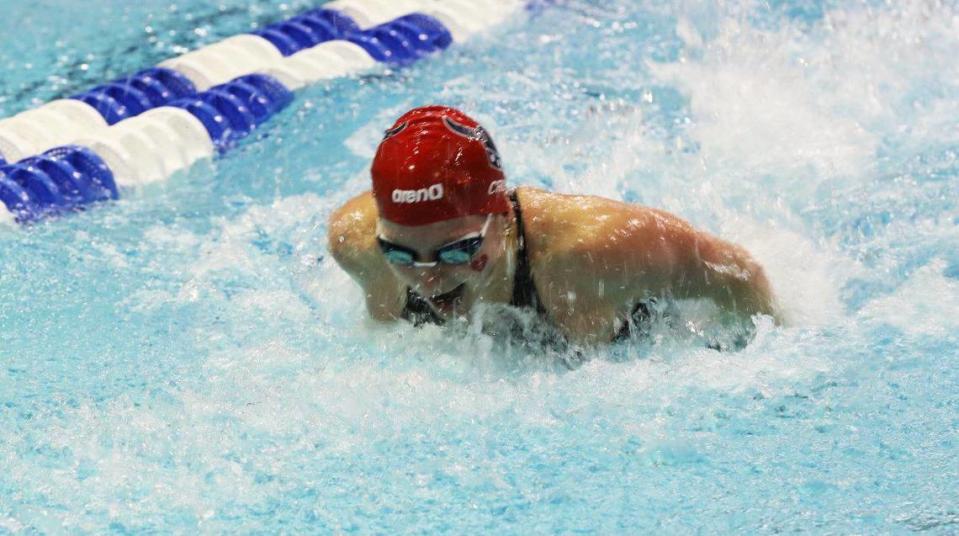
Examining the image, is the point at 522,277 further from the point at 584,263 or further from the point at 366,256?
the point at 366,256

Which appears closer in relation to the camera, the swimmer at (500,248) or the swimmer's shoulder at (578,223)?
the swimmer at (500,248)

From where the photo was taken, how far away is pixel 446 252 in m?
2.52

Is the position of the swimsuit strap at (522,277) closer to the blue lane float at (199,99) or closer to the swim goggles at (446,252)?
the swim goggles at (446,252)

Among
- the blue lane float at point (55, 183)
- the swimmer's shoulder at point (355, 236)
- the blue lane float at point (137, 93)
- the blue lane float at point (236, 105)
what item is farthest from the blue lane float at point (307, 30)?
the swimmer's shoulder at point (355, 236)

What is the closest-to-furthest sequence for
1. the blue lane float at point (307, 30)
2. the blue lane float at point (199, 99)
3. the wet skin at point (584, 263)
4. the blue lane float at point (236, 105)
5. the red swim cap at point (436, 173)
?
the red swim cap at point (436, 173), the wet skin at point (584, 263), the blue lane float at point (199, 99), the blue lane float at point (236, 105), the blue lane float at point (307, 30)

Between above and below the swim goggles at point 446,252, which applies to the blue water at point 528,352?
below

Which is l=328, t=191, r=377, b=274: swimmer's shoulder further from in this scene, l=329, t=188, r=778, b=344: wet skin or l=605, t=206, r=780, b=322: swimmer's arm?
l=605, t=206, r=780, b=322: swimmer's arm

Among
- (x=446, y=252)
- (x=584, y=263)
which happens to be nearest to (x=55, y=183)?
(x=446, y=252)

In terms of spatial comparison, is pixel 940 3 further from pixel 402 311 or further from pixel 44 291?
pixel 44 291

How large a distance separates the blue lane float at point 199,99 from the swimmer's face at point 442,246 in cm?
209

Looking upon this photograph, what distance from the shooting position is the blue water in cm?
257

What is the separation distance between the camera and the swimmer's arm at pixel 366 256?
294 cm

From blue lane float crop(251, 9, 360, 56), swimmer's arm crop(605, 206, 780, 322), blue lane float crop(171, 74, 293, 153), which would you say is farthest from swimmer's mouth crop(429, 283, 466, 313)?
blue lane float crop(251, 9, 360, 56)

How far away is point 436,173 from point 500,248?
0.89 feet
